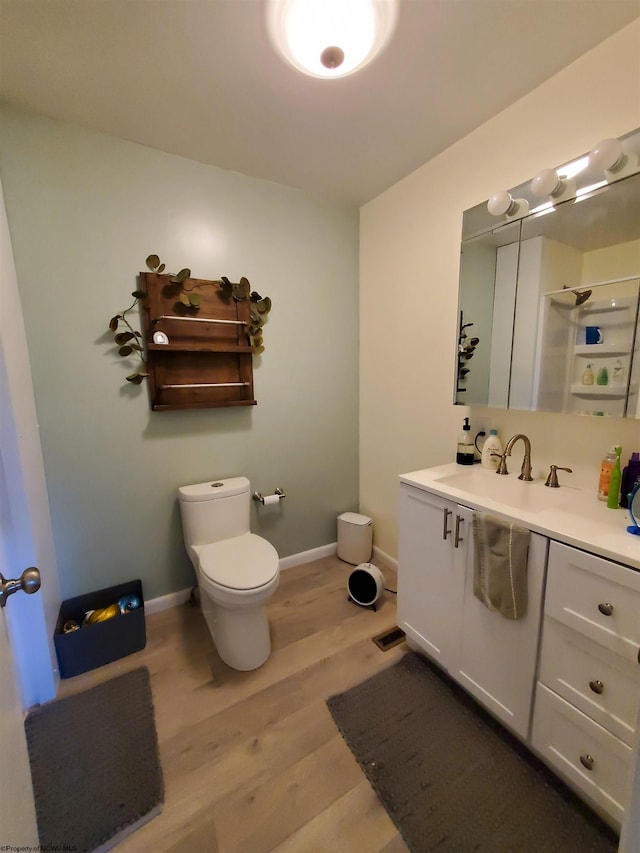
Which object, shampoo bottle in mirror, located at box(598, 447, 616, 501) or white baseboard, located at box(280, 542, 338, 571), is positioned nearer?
shampoo bottle in mirror, located at box(598, 447, 616, 501)

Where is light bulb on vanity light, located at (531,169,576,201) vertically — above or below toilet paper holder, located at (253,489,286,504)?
above

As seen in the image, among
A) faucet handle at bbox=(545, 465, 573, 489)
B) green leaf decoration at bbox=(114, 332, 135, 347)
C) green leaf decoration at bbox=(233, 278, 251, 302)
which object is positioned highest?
green leaf decoration at bbox=(233, 278, 251, 302)

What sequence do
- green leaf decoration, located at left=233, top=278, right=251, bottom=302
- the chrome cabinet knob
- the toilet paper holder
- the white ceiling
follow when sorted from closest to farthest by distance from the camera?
the chrome cabinet knob
the white ceiling
green leaf decoration, located at left=233, top=278, right=251, bottom=302
the toilet paper holder

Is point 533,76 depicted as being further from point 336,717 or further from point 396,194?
point 336,717

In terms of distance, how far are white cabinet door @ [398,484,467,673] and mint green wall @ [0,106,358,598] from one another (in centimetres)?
98

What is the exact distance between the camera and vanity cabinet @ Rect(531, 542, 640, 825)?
916 millimetres

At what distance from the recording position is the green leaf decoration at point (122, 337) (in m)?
1.72

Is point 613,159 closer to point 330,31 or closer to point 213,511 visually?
point 330,31

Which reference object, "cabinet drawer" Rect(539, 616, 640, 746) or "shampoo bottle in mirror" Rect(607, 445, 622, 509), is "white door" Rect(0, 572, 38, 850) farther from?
"shampoo bottle in mirror" Rect(607, 445, 622, 509)

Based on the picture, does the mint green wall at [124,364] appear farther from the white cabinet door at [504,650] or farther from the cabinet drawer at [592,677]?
the cabinet drawer at [592,677]

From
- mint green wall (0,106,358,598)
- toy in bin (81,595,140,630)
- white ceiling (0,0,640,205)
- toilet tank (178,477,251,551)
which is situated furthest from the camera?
toilet tank (178,477,251,551)

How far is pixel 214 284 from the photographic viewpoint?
6.30 feet

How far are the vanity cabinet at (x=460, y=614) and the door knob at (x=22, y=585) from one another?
4.27 feet

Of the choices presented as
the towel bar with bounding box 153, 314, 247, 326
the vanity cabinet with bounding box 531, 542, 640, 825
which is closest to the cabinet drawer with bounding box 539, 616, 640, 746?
the vanity cabinet with bounding box 531, 542, 640, 825
